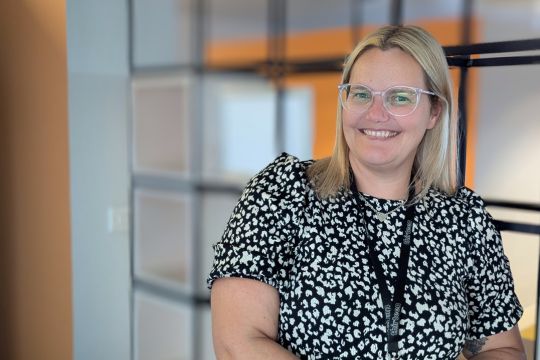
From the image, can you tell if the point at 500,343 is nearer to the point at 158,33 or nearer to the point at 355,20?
the point at 355,20

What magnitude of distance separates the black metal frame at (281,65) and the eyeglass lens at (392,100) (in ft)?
1.69

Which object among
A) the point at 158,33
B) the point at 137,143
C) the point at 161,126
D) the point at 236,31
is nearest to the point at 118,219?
the point at 137,143

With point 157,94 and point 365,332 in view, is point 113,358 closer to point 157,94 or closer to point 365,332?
point 157,94

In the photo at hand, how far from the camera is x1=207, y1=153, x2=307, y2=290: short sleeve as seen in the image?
1.36 meters

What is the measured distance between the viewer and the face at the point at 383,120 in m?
1.45

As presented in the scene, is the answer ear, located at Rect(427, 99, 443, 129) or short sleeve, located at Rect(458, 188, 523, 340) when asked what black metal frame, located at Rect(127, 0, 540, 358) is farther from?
ear, located at Rect(427, 99, 443, 129)

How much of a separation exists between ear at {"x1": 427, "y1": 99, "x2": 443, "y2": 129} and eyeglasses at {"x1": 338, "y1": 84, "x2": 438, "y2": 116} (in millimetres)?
64

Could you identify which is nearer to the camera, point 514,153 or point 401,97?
point 401,97

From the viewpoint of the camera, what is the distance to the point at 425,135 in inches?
63.4

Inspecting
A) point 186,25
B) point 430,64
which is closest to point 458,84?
point 430,64

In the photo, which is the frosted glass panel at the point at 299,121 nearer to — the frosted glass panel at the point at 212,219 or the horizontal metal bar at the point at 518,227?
the frosted glass panel at the point at 212,219

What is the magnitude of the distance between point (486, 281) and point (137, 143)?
1.91 metres

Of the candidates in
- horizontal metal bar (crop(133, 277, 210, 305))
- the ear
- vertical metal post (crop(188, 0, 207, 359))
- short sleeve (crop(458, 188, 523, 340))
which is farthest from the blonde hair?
horizontal metal bar (crop(133, 277, 210, 305))

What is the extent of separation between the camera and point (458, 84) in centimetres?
193
